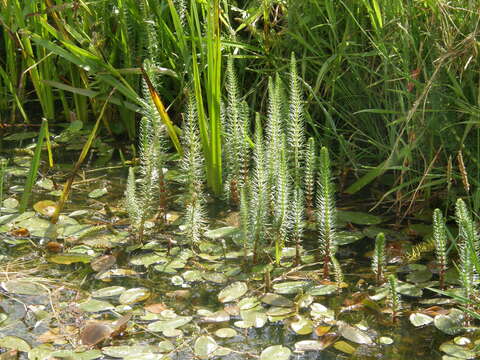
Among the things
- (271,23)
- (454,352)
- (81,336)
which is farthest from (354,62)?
(81,336)

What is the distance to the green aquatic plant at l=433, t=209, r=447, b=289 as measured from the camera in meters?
1.97

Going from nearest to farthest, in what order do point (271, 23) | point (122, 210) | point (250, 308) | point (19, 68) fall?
point (250, 308) < point (122, 210) < point (271, 23) < point (19, 68)

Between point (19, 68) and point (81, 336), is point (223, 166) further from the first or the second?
point (19, 68)

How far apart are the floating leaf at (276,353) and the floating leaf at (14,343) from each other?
1.91 ft

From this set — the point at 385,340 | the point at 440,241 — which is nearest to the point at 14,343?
the point at 385,340

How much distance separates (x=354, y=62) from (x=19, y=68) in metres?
1.61

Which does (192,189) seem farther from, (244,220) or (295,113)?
(295,113)

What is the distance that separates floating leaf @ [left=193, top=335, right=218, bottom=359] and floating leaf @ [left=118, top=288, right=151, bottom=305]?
11.1 inches

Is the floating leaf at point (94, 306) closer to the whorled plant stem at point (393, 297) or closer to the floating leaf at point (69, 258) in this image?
the floating leaf at point (69, 258)

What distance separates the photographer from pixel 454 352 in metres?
1.81

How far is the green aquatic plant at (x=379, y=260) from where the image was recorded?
1.99m

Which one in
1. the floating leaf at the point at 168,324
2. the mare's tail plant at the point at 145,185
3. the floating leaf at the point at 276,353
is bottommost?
the floating leaf at the point at 276,353

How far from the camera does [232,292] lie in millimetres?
2086

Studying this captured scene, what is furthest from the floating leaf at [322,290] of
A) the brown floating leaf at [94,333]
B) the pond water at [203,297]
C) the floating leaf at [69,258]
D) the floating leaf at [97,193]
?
the floating leaf at [97,193]
